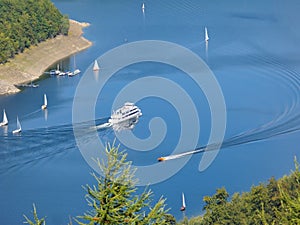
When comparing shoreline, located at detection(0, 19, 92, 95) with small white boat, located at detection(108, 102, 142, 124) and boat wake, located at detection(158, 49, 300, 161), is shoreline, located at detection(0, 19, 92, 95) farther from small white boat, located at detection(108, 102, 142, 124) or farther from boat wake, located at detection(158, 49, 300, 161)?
boat wake, located at detection(158, 49, 300, 161)

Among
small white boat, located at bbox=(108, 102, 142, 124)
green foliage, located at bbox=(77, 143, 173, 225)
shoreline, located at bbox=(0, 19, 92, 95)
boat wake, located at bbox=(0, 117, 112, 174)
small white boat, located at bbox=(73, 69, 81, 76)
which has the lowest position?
green foliage, located at bbox=(77, 143, 173, 225)

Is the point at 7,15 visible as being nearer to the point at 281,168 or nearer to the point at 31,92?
the point at 31,92

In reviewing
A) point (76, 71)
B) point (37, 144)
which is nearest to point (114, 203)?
point (37, 144)

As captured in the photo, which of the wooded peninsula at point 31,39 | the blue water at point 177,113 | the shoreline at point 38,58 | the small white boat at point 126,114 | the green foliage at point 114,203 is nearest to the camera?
the green foliage at point 114,203

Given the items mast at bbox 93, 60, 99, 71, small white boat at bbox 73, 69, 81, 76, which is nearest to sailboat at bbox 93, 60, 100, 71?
mast at bbox 93, 60, 99, 71

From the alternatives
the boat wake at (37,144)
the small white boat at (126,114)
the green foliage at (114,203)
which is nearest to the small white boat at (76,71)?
the small white boat at (126,114)

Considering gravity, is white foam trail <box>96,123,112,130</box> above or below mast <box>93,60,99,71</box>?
below

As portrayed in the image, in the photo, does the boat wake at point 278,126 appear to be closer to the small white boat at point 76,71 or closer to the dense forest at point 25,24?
the small white boat at point 76,71
